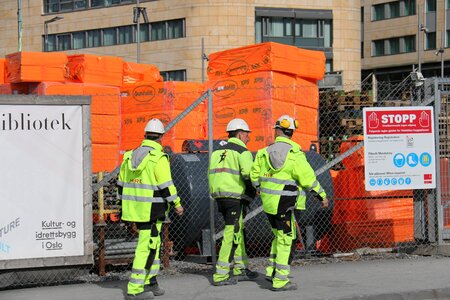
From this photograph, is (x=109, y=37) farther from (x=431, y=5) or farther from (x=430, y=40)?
(x=431, y=5)

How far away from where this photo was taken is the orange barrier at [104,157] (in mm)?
16297

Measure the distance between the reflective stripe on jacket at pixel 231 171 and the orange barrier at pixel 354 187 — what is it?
3992 mm

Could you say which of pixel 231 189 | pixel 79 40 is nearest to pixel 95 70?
pixel 231 189

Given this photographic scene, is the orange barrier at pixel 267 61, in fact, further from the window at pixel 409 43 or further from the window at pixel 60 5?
the window at pixel 409 43

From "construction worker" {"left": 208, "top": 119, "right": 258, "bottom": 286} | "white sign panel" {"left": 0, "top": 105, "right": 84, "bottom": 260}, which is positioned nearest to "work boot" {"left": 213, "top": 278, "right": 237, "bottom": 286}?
"construction worker" {"left": 208, "top": 119, "right": 258, "bottom": 286}

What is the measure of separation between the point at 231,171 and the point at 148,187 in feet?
4.27

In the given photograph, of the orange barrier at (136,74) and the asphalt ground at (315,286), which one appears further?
the orange barrier at (136,74)

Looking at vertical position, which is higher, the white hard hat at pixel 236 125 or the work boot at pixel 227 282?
the white hard hat at pixel 236 125

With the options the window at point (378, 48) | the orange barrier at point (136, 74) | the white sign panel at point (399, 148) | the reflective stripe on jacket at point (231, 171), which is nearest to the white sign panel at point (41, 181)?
the reflective stripe on jacket at point (231, 171)

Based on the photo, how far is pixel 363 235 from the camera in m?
14.2

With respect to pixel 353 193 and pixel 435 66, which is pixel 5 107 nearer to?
pixel 353 193

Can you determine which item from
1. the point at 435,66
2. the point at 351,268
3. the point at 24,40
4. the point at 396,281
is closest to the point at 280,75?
the point at 351,268

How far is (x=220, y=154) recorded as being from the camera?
1083cm

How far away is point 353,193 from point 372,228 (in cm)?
63
